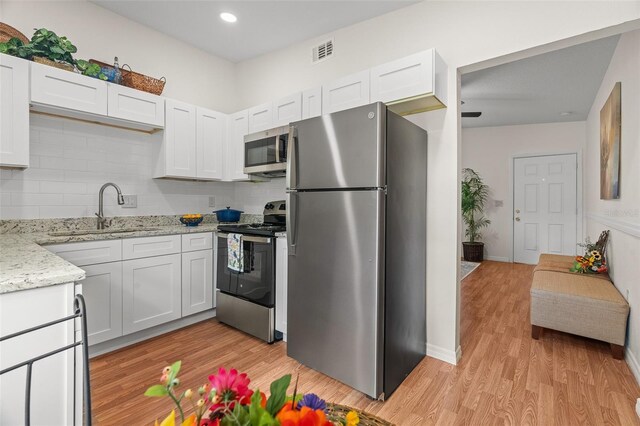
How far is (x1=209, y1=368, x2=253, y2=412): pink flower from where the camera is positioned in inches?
20.9

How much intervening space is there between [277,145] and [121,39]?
1750 millimetres

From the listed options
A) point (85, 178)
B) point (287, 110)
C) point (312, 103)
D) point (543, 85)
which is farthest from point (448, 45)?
point (85, 178)

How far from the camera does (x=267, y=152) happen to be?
118 inches

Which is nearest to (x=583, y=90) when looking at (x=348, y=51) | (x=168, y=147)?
(x=348, y=51)

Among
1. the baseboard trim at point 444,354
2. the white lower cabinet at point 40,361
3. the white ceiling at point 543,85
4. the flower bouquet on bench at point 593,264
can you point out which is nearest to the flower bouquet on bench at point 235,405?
the white lower cabinet at point 40,361

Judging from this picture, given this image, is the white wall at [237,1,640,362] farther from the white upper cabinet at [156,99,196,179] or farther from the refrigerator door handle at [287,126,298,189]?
the white upper cabinet at [156,99,196,179]

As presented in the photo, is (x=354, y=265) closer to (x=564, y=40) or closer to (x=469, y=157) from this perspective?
(x=564, y=40)

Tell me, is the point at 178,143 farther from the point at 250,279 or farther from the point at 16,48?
the point at 250,279

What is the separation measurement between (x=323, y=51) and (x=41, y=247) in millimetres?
2703

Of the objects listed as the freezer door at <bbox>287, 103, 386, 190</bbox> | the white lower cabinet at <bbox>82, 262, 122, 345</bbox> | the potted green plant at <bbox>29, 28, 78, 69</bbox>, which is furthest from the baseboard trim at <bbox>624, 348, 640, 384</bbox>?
the potted green plant at <bbox>29, 28, 78, 69</bbox>

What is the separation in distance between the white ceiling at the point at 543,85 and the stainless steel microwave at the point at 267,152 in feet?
7.54

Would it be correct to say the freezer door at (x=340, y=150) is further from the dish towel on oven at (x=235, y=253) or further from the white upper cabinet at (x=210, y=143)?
the white upper cabinet at (x=210, y=143)

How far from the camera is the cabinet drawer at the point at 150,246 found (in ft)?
8.09

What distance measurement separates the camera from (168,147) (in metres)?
2.98
